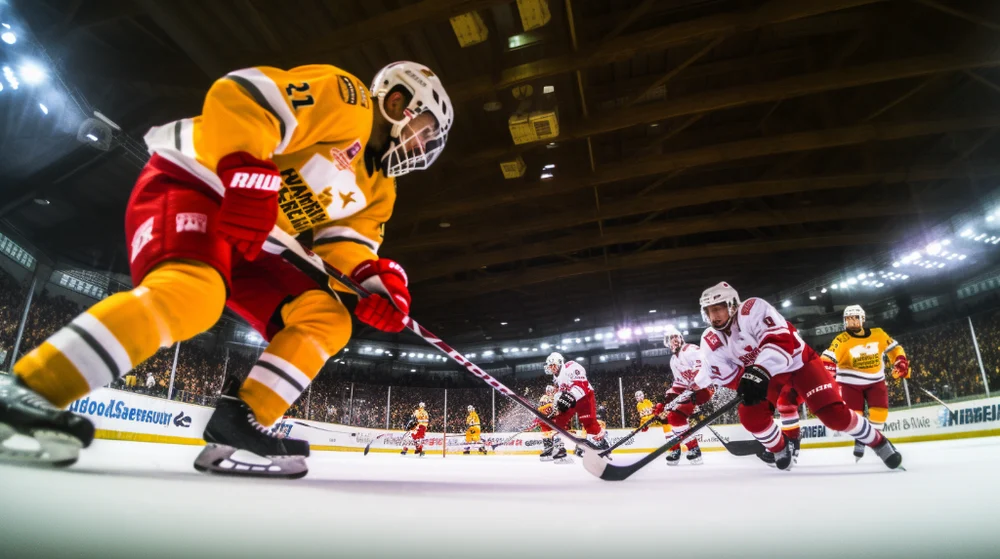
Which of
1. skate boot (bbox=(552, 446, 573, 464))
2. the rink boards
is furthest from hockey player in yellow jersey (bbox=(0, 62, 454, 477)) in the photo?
skate boot (bbox=(552, 446, 573, 464))

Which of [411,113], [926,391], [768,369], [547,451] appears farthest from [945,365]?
[411,113]

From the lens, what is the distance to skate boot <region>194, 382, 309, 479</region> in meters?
1.11

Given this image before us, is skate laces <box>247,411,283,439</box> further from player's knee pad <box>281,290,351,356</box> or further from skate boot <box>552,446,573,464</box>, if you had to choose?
skate boot <box>552,446,573,464</box>

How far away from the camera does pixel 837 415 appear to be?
2.36 m

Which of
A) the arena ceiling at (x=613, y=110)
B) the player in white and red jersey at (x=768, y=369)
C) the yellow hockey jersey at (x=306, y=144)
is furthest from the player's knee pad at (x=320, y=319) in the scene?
the player in white and red jersey at (x=768, y=369)

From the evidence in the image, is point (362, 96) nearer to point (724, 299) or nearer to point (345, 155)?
point (345, 155)

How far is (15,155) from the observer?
1.19 metres

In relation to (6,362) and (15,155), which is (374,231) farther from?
(6,362)

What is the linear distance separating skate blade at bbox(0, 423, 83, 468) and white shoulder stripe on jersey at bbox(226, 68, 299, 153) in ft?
2.25

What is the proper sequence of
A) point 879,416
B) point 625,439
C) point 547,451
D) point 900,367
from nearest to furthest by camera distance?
point 625,439 → point 879,416 → point 900,367 → point 547,451

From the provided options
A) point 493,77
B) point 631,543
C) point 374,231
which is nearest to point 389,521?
point 631,543

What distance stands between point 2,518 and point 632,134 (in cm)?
639

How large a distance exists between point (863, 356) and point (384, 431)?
9.04 meters

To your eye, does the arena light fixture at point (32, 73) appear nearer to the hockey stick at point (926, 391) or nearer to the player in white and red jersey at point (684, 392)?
the player in white and red jersey at point (684, 392)
